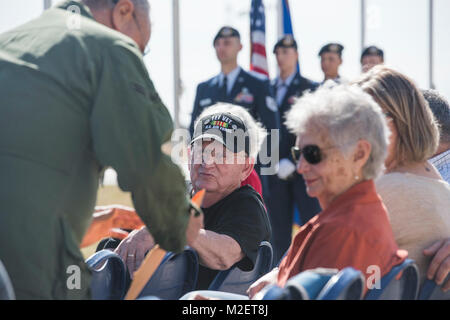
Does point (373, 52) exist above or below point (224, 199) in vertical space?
above

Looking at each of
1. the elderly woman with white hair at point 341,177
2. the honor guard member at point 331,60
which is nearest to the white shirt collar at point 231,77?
the honor guard member at point 331,60

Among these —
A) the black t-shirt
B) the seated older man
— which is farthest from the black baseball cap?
the black t-shirt

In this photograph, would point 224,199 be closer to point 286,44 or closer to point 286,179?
point 286,179

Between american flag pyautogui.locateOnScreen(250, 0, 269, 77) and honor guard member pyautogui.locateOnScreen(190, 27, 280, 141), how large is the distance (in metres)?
1.61

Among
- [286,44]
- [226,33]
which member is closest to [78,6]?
[226,33]

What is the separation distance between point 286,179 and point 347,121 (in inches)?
158

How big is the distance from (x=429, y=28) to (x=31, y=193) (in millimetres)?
12205

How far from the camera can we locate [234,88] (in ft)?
19.9

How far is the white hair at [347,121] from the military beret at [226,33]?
13.9 feet

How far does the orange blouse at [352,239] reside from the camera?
1.88 meters

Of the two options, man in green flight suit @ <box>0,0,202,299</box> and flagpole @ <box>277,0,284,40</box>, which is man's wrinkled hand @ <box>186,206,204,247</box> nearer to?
man in green flight suit @ <box>0,0,202,299</box>

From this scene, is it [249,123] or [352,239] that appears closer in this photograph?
[352,239]

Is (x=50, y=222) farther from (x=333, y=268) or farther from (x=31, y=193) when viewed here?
(x=333, y=268)

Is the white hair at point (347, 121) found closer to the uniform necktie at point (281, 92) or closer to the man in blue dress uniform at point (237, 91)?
the man in blue dress uniform at point (237, 91)
